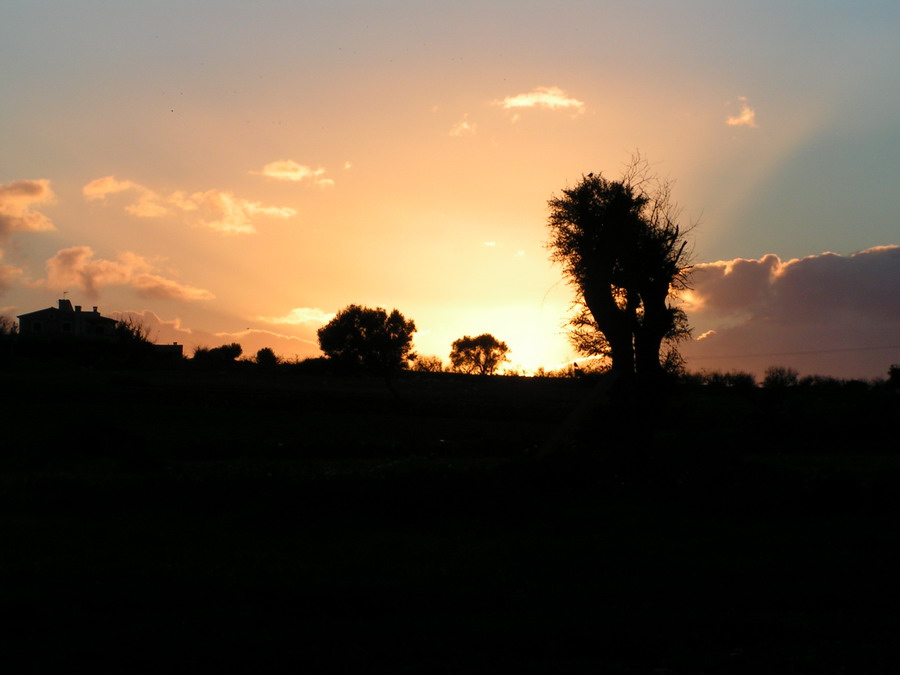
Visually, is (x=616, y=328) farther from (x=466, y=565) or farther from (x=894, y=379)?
(x=894, y=379)

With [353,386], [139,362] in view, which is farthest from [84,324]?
[353,386]

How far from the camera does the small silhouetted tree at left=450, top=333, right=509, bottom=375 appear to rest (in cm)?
12075

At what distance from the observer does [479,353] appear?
122 metres

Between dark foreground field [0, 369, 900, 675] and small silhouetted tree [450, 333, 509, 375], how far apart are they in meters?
98.0

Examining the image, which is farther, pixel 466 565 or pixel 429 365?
pixel 429 365

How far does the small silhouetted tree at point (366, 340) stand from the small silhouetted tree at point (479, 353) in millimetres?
56995

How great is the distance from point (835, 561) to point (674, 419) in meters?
10.1

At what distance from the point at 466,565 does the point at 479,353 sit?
367 feet

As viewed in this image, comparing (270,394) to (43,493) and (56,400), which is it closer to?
(56,400)

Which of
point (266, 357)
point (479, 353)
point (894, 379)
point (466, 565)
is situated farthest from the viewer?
point (479, 353)

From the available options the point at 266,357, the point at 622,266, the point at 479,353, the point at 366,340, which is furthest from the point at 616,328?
the point at 479,353

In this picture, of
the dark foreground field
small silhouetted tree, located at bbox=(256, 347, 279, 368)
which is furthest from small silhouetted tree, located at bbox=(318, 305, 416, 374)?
the dark foreground field

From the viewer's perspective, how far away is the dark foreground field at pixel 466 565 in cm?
634

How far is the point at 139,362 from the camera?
6425cm
